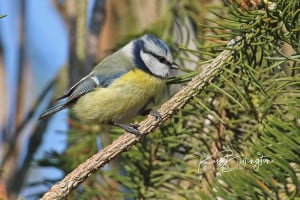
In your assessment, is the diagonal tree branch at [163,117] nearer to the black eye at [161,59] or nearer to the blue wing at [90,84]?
the black eye at [161,59]

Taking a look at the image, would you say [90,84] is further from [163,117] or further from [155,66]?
[163,117]

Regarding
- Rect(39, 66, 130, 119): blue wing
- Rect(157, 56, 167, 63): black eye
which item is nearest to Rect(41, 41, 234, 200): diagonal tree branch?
Rect(157, 56, 167, 63): black eye

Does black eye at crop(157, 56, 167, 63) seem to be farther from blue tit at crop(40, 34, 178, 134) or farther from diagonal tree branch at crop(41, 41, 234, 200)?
diagonal tree branch at crop(41, 41, 234, 200)

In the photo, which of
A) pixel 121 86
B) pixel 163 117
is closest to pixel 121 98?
pixel 121 86

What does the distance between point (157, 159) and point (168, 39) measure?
1.00 feet

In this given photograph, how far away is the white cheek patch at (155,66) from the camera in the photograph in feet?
3.27

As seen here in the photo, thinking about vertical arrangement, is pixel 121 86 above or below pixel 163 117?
below

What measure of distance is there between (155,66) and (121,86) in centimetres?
7

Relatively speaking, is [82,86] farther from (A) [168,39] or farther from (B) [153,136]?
(B) [153,136]

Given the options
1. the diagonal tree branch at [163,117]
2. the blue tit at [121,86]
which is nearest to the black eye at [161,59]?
the blue tit at [121,86]

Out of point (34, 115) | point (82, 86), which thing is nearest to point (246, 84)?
point (82, 86)

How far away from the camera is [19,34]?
1374 millimetres

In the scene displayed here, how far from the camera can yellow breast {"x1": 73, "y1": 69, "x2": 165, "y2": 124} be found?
1013 mm

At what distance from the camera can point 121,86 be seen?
105 centimetres
